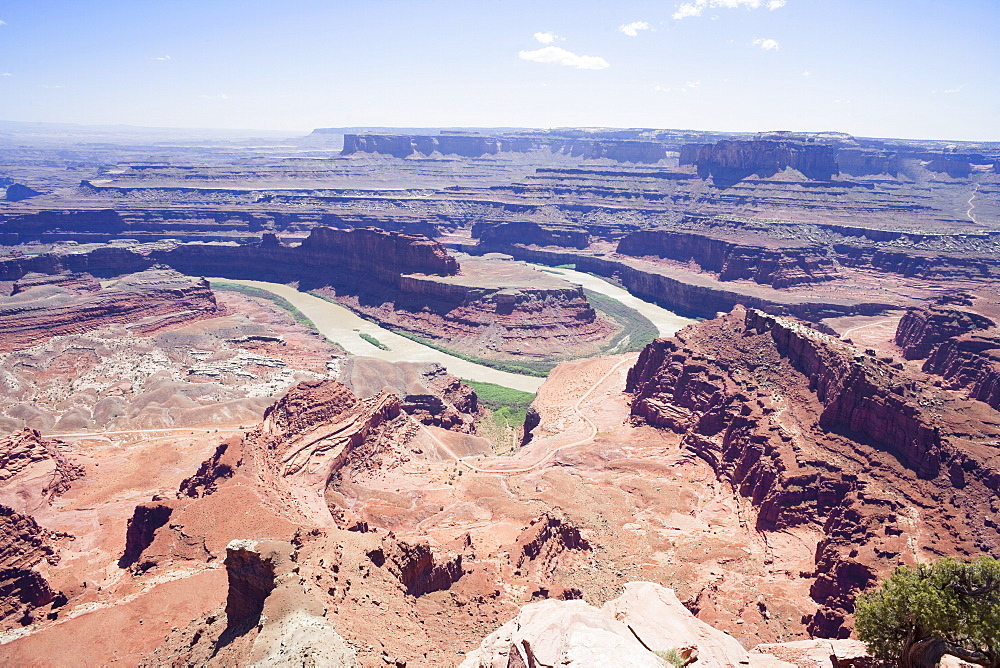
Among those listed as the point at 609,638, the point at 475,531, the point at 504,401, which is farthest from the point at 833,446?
the point at 504,401

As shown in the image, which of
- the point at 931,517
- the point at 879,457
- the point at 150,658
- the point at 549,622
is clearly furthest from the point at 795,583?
the point at 150,658

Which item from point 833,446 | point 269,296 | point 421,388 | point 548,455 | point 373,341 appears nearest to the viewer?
point 833,446

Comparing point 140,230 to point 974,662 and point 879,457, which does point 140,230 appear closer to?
point 879,457

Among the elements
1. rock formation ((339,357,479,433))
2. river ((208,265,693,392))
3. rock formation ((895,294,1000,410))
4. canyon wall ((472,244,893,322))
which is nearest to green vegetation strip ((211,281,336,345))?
river ((208,265,693,392))

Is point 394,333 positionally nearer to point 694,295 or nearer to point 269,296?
point 269,296

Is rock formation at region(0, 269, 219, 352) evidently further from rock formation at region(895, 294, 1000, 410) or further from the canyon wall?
rock formation at region(895, 294, 1000, 410)
